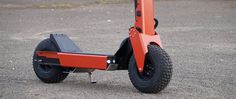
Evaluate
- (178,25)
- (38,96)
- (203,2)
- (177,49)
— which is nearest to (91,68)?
(38,96)

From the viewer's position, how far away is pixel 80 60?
7934 millimetres

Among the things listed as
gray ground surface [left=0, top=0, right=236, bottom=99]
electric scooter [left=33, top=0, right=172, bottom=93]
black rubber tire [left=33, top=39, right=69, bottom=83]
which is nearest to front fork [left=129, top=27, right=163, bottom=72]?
electric scooter [left=33, top=0, right=172, bottom=93]

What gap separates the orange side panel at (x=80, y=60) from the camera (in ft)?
25.4

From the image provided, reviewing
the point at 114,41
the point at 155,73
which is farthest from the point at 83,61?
the point at 114,41

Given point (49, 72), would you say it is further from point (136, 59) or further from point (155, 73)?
point (155, 73)

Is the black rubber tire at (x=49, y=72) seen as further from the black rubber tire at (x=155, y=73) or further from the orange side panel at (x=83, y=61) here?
the black rubber tire at (x=155, y=73)

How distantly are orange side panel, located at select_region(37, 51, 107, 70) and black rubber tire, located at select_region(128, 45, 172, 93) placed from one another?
48 cm

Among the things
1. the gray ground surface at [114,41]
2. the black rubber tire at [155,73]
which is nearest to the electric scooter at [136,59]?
the black rubber tire at [155,73]

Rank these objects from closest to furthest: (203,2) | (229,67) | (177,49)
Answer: (229,67), (177,49), (203,2)

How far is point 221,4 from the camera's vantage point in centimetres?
2367

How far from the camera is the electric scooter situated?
725 centimetres

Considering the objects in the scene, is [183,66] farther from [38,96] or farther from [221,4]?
[221,4]

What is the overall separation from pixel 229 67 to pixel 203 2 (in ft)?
50.1

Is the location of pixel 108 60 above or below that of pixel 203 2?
above
